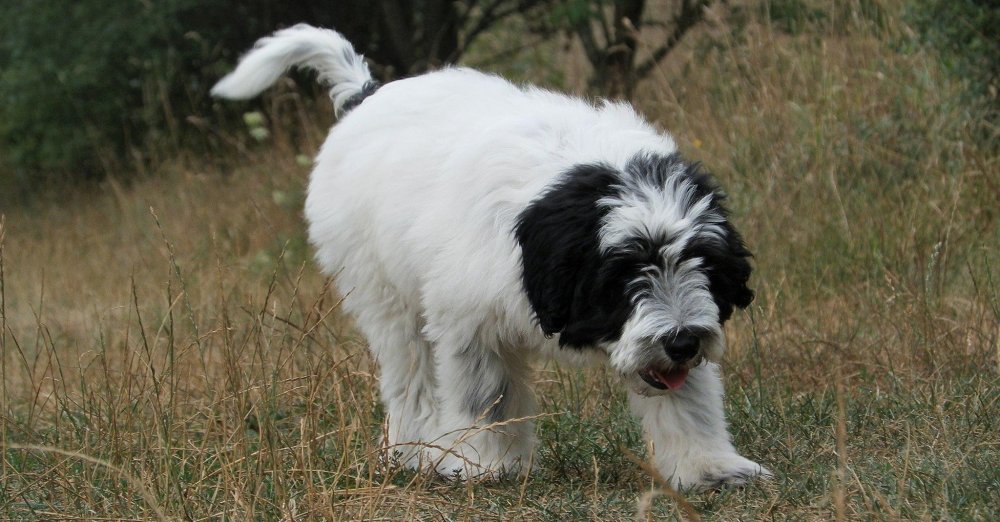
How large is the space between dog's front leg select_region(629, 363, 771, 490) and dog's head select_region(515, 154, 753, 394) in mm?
231

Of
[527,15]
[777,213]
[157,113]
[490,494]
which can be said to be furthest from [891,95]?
[157,113]

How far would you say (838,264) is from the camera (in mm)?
6066

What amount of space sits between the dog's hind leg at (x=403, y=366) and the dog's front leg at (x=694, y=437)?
3.06ft

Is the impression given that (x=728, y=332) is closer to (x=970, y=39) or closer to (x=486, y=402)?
(x=486, y=402)

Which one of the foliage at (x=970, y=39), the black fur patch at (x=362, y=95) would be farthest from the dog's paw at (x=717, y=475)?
the foliage at (x=970, y=39)

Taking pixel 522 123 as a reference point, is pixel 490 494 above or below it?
below

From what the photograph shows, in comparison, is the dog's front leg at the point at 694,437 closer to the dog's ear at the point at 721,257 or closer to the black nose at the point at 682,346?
the dog's ear at the point at 721,257

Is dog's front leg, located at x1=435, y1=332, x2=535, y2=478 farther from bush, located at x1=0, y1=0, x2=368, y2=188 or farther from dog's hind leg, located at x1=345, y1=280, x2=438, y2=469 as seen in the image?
bush, located at x1=0, y1=0, x2=368, y2=188

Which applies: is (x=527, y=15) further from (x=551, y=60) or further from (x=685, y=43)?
(x=685, y=43)

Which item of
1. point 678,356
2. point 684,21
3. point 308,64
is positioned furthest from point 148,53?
point 678,356

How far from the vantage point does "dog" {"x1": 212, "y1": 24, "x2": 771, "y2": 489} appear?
342 cm

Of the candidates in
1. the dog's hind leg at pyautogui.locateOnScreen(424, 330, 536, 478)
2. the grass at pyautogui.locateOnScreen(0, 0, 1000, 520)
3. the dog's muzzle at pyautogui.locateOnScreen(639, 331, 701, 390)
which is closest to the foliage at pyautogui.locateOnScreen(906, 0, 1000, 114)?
the grass at pyautogui.locateOnScreen(0, 0, 1000, 520)

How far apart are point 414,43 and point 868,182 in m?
4.74

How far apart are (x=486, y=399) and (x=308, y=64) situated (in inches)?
75.2
